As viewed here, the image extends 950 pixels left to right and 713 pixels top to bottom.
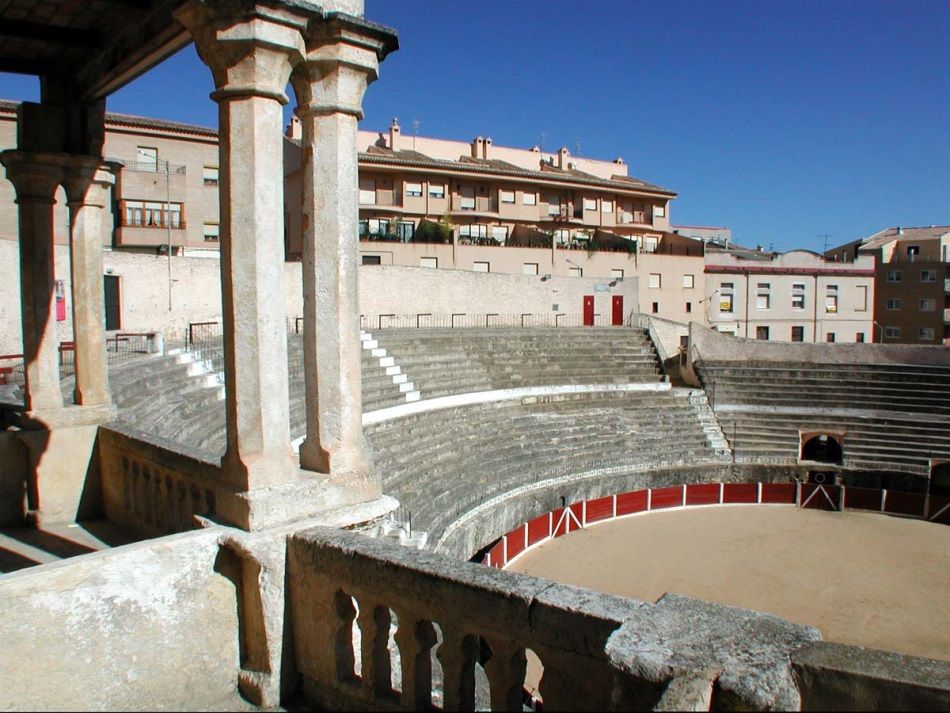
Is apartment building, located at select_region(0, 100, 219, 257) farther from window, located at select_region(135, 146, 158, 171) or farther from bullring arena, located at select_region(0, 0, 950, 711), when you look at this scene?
bullring arena, located at select_region(0, 0, 950, 711)

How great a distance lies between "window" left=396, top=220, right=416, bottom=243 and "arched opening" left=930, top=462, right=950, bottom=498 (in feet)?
72.0

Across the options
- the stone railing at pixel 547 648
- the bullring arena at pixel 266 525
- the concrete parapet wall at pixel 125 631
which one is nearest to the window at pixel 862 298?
the bullring arena at pixel 266 525

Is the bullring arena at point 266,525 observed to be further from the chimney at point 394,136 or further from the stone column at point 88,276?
the chimney at point 394,136

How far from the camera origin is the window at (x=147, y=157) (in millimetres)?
30234

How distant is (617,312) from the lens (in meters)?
33.3

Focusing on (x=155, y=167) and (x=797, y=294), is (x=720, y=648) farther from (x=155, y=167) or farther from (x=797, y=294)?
(x=797, y=294)

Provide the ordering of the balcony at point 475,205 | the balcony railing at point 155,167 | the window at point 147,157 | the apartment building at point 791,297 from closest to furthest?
the balcony railing at point 155,167 → the window at point 147,157 → the balcony at point 475,205 → the apartment building at point 791,297

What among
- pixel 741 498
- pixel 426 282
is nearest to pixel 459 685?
pixel 741 498

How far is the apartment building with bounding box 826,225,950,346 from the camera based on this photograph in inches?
1854

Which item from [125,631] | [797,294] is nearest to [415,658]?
[125,631]

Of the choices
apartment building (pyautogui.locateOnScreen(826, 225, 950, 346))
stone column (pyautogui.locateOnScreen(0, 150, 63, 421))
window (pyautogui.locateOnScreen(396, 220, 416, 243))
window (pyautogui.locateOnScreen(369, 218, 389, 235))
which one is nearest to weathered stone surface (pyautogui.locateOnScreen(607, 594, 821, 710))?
stone column (pyautogui.locateOnScreen(0, 150, 63, 421))

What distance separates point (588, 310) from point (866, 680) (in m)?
30.6

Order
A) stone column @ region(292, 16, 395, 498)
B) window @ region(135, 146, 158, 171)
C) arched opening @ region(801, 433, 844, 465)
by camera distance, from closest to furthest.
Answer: stone column @ region(292, 16, 395, 498) < arched opening @ region(801, 433, 844, 465) < window @ region(135, 146, 158, 171)

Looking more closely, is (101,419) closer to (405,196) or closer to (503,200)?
(405,196)
